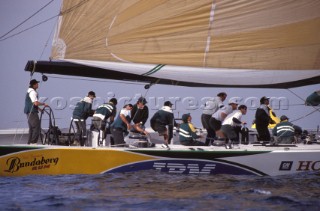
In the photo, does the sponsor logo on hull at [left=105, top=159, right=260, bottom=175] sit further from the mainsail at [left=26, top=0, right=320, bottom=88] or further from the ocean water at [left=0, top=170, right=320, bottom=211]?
the mainsail at [left=26, top=0, right=320, bottom=88]

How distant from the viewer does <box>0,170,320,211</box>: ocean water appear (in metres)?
8.59

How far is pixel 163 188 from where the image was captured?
1023 centimetres

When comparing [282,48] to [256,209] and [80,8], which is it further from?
[256,209]

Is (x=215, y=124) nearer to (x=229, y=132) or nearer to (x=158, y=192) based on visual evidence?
(x=229, y=132)

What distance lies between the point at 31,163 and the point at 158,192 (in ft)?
10.4

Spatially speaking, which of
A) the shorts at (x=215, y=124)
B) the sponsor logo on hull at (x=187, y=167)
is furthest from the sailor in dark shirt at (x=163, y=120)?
the sponsor logo on hull at (x=187, y=167)

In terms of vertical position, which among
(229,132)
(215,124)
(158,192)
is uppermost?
(215,124)

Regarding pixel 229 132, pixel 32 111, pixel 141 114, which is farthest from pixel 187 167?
pixel 32 111

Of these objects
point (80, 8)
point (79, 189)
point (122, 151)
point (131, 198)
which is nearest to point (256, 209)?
point (131, 198)

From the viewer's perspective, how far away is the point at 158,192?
984 cm

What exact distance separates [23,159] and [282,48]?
228 inches

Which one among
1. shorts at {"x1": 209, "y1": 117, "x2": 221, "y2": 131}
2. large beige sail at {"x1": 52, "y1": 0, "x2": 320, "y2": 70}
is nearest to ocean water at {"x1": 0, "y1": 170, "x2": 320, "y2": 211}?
shorts at {"x1": 209, "y1": 117, "x2": 221, "y2": 131}

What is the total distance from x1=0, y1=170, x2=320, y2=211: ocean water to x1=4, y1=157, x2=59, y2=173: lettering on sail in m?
0.21

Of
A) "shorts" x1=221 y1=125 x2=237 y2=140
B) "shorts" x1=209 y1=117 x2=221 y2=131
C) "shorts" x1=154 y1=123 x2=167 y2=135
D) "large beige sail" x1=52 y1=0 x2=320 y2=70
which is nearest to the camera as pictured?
"large beige sail" x1=52 y1=0 x2=320 y2=70
